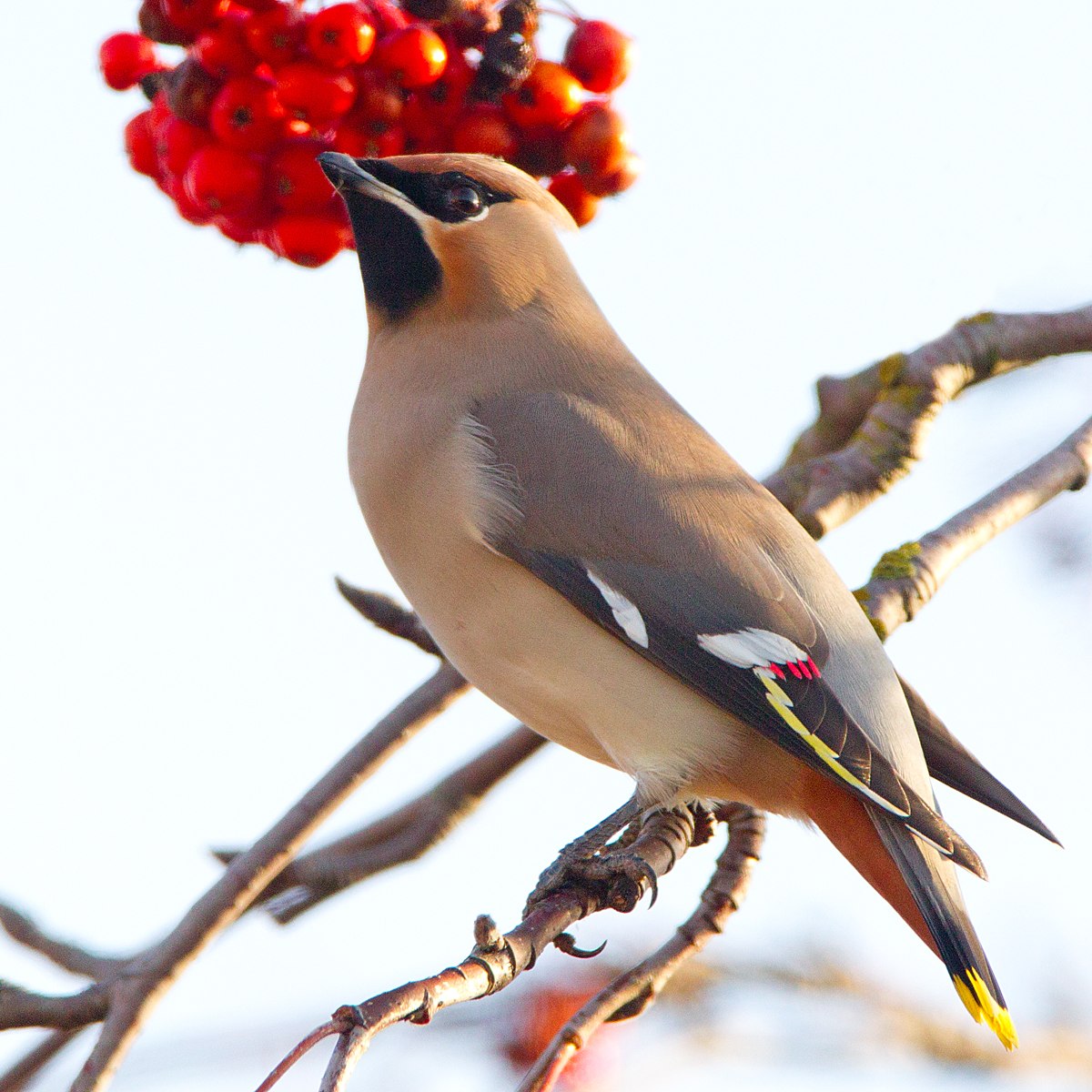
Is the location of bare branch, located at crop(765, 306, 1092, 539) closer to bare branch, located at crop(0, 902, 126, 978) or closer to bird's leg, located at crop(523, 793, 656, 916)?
bird's leg, located at crop(523, 793, 656, 916)

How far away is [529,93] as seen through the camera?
321cm

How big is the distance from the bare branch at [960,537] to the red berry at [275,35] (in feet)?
5.31

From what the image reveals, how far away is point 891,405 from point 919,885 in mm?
1371

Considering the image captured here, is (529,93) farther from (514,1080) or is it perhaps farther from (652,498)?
(514,1080)

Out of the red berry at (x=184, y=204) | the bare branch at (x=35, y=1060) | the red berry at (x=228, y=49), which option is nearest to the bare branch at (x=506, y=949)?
the bare branch at (x=35, y=1060)

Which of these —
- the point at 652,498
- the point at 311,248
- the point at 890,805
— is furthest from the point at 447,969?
the point at 311,248

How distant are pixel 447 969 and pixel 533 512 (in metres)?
1.24

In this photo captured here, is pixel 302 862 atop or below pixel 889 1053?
atop

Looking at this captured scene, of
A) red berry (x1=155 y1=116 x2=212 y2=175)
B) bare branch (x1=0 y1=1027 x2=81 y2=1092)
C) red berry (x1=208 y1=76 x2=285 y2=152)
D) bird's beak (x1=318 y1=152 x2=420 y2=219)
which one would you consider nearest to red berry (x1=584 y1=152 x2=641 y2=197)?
bird's beak (x1=318 y1=152 x2=420 y2=219)

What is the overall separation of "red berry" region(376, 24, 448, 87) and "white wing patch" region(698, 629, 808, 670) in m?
1.16

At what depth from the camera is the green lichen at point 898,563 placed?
3553 mm

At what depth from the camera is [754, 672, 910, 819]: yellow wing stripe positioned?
2.93m

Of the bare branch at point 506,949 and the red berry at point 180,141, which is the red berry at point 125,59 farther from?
the bare branch at point 506,949

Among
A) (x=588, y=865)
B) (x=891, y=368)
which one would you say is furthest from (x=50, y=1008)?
(x=891, y=368)
